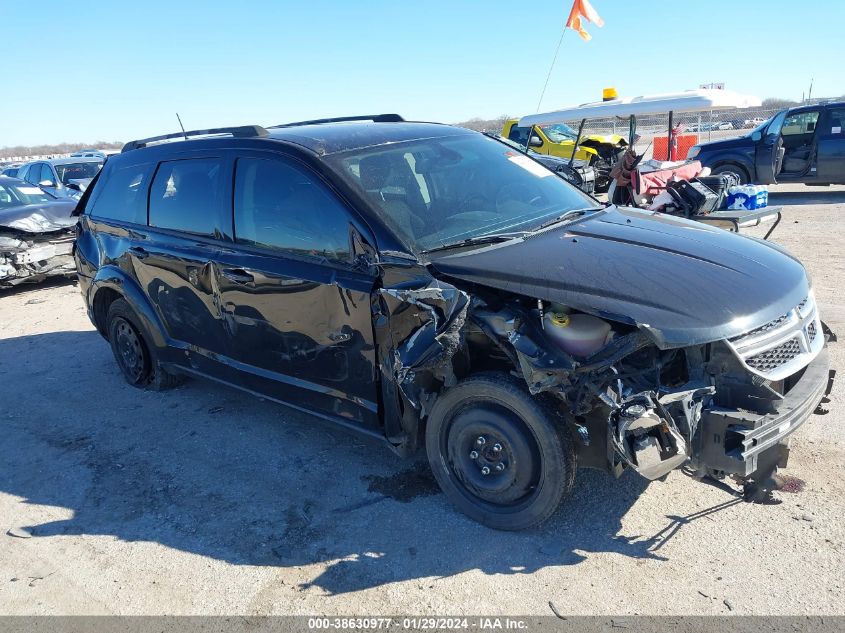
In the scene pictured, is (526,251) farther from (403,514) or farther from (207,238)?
(207,238)

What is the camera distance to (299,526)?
338cm

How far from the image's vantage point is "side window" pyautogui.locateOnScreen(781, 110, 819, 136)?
41.4 feet

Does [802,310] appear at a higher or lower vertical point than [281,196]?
lower

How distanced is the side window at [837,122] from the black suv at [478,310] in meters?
10.9

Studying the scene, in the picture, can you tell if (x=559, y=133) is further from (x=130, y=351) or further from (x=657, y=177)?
(x=130, y=351)

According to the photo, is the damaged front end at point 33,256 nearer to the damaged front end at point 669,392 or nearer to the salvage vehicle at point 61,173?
the salvage vehicle at point 61,173

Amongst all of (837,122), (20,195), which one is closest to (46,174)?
(20,195)

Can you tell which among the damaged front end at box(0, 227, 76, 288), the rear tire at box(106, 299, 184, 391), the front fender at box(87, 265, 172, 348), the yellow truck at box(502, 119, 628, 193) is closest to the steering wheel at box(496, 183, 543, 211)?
the front fender at box(87, 265, 172, 348)

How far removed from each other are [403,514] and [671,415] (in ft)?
4.90

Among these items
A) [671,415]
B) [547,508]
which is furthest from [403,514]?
[671,415]

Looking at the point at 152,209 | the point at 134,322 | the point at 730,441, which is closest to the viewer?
the point at 730,441

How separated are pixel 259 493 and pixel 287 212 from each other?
1640 millimetres

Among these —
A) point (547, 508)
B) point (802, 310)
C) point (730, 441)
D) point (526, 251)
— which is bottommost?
point (547, 508)

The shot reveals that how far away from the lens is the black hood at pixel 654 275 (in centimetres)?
262
